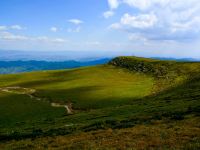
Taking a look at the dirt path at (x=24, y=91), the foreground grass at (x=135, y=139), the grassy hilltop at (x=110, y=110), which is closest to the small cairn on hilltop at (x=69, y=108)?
the dirt path at (x=24, y=91)

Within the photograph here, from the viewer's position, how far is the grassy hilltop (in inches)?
1113

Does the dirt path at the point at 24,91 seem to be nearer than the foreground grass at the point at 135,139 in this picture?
No

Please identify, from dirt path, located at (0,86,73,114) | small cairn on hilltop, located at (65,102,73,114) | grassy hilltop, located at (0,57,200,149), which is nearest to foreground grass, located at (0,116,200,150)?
grassy hilltop, located at (0,57,200,149)

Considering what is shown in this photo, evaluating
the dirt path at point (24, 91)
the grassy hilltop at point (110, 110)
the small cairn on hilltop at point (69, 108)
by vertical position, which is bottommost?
the small cairn on hilltop at point (69, 108)

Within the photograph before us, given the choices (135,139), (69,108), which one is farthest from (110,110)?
(135,139)

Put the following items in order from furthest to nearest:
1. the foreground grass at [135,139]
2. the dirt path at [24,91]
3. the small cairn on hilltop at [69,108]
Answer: the dirt path at [24,91]
the small cairn on hilltop at [69,108]
the foreground grass at [135,139]

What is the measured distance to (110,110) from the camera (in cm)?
5209

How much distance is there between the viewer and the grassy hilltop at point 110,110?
1113 inches

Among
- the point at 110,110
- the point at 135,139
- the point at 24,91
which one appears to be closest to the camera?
the point at 135,139

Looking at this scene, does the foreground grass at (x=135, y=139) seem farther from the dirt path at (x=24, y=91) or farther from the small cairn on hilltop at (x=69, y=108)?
the dirt path at (x=24, y=91)

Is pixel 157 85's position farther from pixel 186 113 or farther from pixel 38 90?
pixel 186 113

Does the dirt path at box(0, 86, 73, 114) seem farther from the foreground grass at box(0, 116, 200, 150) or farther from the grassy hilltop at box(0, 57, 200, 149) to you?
the foreground grass at box(0, 116, 200, 150)

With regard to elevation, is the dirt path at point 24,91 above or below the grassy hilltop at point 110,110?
below

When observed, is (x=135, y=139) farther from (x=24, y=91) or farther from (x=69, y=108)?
(x=24, y=91)
